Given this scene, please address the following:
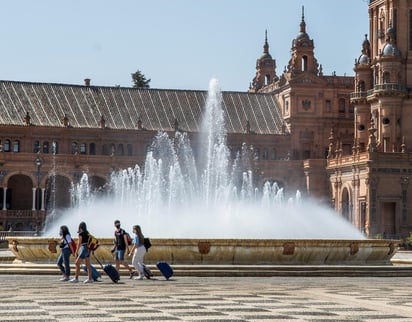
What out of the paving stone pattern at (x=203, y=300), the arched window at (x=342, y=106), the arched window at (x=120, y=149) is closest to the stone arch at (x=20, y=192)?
the arched window at (x=120, y=149)

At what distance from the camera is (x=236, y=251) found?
1355 inches

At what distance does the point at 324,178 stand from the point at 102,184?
2079 centimetres

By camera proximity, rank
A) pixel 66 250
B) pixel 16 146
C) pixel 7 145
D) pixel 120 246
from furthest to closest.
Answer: pixel 16 146
pixel 7 145
pixel 120 246
pixel 66 250

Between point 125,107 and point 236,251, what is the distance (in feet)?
231

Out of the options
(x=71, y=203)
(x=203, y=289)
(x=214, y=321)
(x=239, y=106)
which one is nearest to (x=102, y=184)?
(x=71, y=203)

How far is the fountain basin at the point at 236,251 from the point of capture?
34062 millimetres

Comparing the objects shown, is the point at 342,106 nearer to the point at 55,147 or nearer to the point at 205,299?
the point at 55,147

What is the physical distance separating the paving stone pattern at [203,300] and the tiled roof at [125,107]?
227 feet

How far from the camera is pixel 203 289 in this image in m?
26.2

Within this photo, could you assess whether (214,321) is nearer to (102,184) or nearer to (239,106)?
(102,184)

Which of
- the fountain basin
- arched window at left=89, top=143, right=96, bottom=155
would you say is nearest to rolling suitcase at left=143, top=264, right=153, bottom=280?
the fountain basin

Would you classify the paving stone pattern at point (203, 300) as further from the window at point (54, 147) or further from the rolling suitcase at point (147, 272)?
the window at point (54, 147)

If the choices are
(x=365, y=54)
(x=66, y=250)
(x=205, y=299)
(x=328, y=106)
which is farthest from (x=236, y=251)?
(x=328, y=106)

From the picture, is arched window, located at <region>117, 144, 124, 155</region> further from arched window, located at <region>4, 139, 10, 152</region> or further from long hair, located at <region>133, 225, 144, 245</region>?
long hair, located at <region>133, 225, 144, 245</region>
